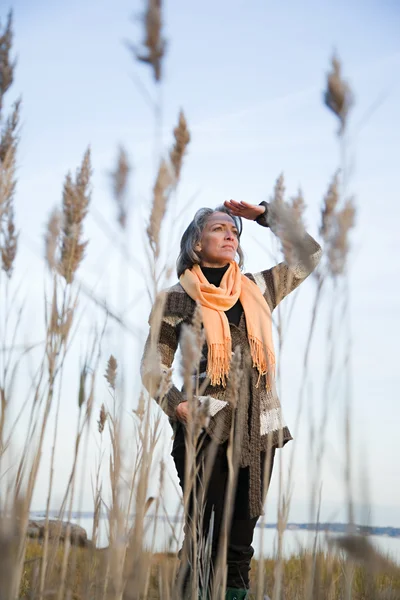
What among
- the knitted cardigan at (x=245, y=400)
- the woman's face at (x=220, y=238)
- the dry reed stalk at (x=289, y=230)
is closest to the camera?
the dry reed stalk at (x=289, y=230)

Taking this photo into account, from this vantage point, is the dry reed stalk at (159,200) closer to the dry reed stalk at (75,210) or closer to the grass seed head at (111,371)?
the dry reed stalk at (75,210)

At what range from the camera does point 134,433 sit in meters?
1.62

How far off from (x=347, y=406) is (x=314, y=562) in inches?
13.4

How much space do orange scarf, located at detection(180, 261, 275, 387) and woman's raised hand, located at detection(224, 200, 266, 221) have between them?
23cm

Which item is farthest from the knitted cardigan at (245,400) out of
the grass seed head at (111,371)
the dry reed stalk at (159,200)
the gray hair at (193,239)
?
the dry reed stalk at (159,200)

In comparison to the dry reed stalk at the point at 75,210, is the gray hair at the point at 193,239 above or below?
above

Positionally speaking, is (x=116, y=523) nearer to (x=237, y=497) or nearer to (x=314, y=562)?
(x=314, y=562)

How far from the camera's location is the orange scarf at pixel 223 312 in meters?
2.80

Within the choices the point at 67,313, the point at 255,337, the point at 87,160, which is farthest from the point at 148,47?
the point at 255,337

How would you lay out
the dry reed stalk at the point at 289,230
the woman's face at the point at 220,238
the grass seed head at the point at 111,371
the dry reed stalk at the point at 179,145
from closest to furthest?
the dry reed stalk at the point at 289,230 → the dry reed stalk at the point at 179,145 → the grass seed head at the point at 111,371 → the woman's face at the point at 220,238

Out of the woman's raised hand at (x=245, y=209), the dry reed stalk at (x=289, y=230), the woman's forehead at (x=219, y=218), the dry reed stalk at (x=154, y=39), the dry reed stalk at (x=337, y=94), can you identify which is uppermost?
the woman's raised hand at (x=245, y=209)

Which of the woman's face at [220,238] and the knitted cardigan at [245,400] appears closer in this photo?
the knitted cardigan at [245,400]

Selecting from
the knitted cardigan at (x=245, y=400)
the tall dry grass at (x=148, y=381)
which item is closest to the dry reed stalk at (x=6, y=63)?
the tall dry grass at (x=148, y=381)

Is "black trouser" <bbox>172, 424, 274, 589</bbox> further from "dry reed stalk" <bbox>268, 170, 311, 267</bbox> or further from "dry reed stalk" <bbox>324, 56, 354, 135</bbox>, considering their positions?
"dry reed stalk" <bbox>324, 56, 354, 135</bbox>
